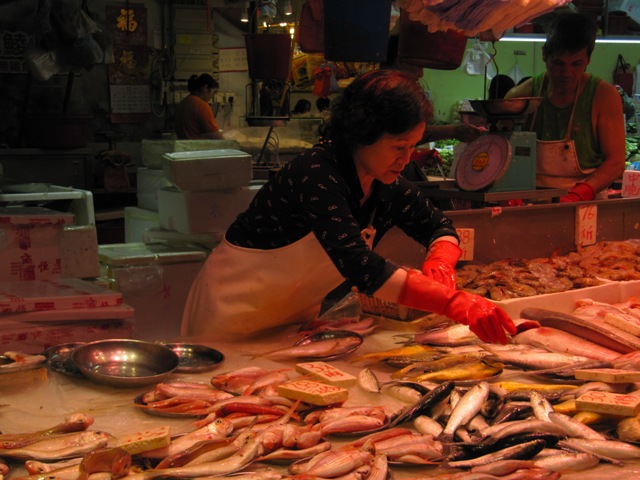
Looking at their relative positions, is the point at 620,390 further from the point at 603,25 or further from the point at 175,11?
the point at 175,11

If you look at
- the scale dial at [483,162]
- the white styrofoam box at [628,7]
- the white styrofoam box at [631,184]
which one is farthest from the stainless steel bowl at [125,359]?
the white styrofoam box at [628,7]

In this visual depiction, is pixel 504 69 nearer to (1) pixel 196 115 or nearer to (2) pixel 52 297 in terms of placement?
(1) pixel 196 115

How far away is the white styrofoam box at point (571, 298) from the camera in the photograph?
10.7 ft

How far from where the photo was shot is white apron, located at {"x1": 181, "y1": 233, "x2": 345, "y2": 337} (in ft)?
10.1

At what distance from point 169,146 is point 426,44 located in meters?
2.24

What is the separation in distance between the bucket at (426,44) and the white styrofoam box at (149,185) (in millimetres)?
2172

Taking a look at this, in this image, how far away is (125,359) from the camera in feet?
8.47

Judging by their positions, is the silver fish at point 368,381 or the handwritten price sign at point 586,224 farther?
the handwritten price sign at point 586,224

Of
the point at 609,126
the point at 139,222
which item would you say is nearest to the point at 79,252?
the point at 139,222

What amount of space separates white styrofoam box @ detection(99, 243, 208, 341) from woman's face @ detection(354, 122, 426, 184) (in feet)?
7.24

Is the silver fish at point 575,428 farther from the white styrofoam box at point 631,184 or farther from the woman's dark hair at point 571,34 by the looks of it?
the white styrofoam box at point 631,184

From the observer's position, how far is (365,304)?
334 cm

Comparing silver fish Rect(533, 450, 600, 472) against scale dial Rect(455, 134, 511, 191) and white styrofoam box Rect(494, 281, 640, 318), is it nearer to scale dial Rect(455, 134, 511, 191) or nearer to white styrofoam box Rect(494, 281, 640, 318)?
white styrofoam box Rect(494, 281, 640, 318)

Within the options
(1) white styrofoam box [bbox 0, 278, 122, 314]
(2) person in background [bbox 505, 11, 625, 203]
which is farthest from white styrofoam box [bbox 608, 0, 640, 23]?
(1) white styrofoam box [bbox 0, 278, 122, 314]
